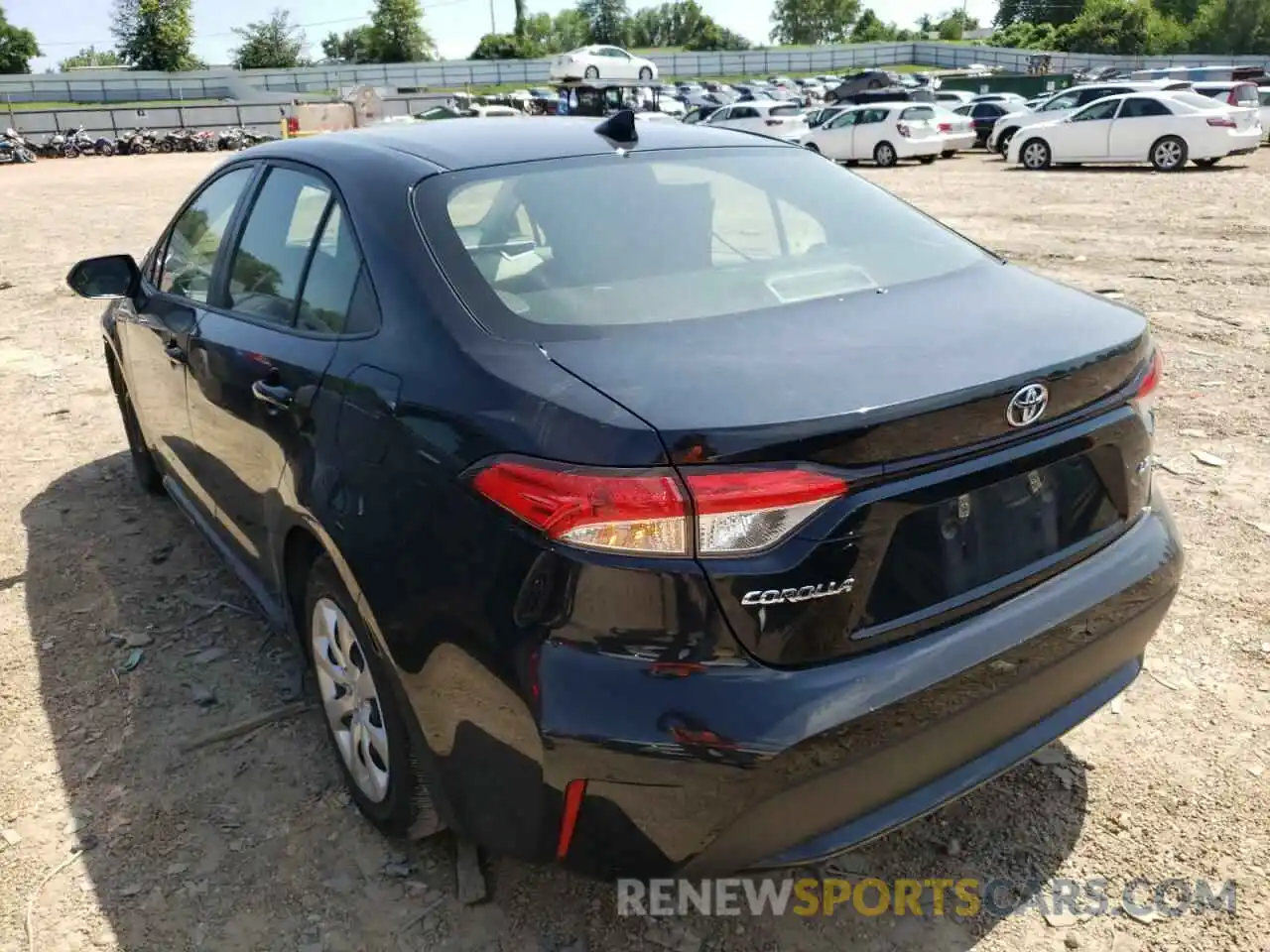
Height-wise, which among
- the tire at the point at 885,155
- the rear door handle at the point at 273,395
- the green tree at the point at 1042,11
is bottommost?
the tire at the point at 885,155

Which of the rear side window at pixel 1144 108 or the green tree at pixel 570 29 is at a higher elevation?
the green tree at pixel 570 29

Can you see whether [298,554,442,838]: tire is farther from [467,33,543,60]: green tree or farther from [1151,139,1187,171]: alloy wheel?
[467,33,543,60]: green tree

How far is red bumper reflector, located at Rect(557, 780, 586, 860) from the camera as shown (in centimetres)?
191

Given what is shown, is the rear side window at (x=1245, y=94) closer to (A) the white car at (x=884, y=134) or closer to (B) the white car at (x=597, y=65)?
(A) the white car at (x=884, y=134)

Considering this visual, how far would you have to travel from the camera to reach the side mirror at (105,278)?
400 cm

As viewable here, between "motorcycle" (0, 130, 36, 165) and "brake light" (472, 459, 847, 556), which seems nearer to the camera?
"brake light" (472, 459, 847, 556)

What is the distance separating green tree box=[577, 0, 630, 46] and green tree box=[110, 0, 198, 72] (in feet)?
201

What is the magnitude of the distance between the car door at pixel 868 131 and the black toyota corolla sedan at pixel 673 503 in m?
24.1

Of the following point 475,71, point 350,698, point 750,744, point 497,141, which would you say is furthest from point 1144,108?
point 475,71

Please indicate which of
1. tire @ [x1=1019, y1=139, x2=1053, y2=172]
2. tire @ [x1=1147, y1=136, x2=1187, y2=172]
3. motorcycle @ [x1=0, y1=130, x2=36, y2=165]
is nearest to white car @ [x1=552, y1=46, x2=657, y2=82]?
motorcycle @ [x1=0, y1=130, x2=36, y2=165]

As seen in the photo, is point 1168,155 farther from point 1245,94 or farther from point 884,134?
point 884,134

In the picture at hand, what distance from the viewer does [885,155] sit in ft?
83.5

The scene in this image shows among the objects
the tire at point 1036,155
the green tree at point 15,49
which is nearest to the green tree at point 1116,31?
the tire at point 1036,155

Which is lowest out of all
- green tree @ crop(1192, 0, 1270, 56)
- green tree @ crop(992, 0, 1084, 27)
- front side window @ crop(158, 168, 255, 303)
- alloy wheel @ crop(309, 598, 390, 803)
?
alloy wheel @ crop(309, 598, 390, 803)
